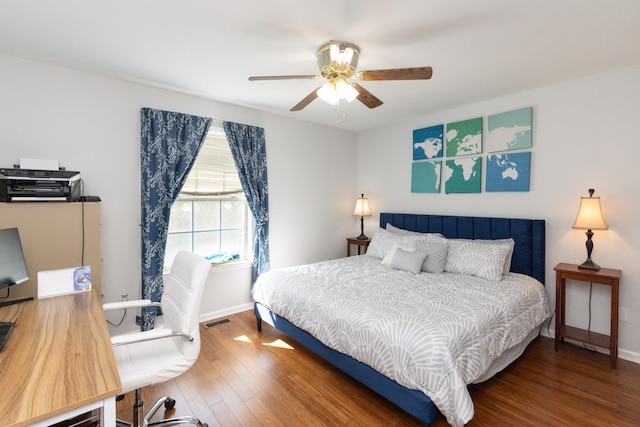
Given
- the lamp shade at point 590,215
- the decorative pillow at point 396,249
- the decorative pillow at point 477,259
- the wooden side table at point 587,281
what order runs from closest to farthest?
the wooden side table at point 587,281, the lamp shade at point 590,215, the decorative pillow at point 477,259, the decorative pillow at point 396,249

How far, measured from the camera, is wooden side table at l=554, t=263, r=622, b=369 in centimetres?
244

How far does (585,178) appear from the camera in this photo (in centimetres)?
283

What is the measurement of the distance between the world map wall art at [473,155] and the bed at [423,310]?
16.6 inches

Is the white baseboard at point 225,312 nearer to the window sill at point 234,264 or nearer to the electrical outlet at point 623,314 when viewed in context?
the window sill at point 234,264

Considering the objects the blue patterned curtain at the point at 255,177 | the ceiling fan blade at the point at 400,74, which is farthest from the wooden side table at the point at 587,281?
the blue patterned curtain at the point at 255,177

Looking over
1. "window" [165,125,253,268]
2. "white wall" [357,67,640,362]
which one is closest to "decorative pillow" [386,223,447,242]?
"white wall" [357,67,640,362]

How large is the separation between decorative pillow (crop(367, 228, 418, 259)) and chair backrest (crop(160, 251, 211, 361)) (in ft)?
8.06

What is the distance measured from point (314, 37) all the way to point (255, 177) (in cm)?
192

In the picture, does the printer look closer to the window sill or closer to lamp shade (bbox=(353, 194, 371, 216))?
the window sill

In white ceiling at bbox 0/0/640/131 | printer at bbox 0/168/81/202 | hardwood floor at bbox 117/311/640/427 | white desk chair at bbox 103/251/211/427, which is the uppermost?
white ceiling at bbox 0/0/640/131

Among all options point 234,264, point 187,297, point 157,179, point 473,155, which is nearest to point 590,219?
point 473,155

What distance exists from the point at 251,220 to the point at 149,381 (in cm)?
246

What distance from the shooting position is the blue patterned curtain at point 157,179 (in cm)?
295

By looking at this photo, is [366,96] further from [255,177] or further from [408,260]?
[255,177]
